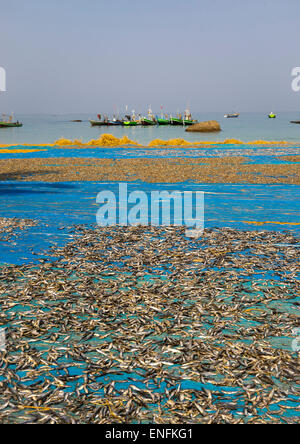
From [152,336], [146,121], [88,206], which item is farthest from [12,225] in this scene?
[146,121]

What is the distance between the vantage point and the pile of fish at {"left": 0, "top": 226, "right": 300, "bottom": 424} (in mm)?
5867

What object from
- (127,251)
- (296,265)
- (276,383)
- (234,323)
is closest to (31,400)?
(276,383)

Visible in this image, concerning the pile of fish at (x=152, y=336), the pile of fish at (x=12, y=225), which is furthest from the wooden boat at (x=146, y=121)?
the pile of fish at (x=152, y=336)

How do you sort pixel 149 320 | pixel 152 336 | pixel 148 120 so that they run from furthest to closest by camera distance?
pixel 148 120 → pixel 149 320 → pixel 152 336

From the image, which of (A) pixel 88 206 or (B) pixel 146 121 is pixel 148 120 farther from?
(A) pixel 88 206

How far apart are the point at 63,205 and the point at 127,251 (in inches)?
348

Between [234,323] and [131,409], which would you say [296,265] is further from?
[131,409]

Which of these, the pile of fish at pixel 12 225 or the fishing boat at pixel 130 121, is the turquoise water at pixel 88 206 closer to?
the pile of fish at pixel 12 225

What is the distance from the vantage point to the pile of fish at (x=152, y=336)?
5.87m

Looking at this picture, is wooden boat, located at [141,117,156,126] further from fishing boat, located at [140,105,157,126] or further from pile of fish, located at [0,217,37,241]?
pile of fish, located at [0,217,37,241]

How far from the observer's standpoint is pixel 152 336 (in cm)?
791

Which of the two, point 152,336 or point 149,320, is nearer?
point 152,336

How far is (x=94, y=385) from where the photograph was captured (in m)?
6.36

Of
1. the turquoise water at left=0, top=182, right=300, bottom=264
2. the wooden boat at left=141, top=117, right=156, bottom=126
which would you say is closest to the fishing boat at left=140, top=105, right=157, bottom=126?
the wooden boat at left=141, top=117, right=156, bottom=126
